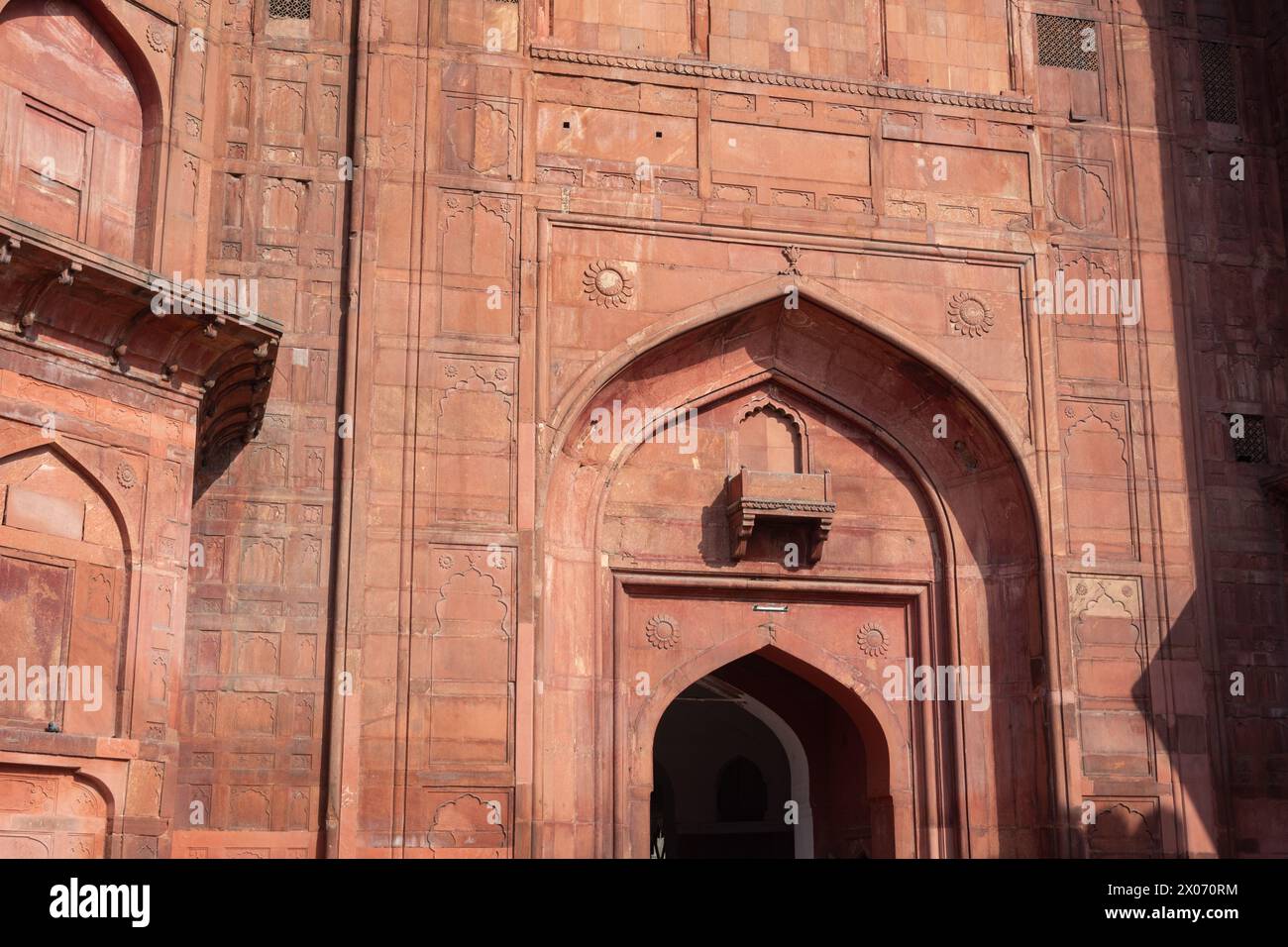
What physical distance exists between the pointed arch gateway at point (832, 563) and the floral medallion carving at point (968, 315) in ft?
1.30

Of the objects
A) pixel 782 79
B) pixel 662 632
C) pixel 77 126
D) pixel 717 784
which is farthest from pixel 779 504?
pixel 717 784

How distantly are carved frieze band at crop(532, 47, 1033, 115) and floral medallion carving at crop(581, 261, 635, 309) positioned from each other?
1744 millimetres

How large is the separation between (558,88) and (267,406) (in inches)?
140

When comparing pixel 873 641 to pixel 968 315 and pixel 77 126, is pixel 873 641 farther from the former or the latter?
pixel 77 126

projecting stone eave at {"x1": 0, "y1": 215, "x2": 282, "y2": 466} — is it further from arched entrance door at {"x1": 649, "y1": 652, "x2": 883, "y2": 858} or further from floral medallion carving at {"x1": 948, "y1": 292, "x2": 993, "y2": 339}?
arched entrance door at {"x1": 649, "y1": 652, "x2": 883, "y2": 858}

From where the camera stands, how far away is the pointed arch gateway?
43.7 ft

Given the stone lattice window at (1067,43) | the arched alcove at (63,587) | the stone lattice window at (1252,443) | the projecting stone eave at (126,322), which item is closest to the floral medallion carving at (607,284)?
the projecting stone eave at (126,322)

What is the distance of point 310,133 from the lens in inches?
524

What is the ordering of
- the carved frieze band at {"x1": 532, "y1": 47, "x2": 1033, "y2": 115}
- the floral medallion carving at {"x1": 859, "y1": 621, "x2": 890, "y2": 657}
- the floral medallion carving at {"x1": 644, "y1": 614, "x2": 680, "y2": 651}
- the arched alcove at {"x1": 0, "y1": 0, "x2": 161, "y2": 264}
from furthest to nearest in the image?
the floral medallion carving at {"x1": 859, "y1": 621, "x2": 890, "y2": 657} < the carved frieze band at {"x1": 532, "y1": 47, "x2": 1033, "y2": 115} < the floral medallion carving at {"x1": 644, "y1": 614, "x2": 680, "y2": 651} < the arched alcove at {"x1": 0, "y1": 0, "x2": 161, "y2": 264}

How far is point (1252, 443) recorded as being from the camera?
14180 mm

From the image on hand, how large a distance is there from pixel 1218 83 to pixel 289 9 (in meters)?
7.99

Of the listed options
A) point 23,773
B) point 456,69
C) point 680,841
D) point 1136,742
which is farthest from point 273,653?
point 680,841

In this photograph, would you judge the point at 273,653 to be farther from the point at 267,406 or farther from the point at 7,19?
the point at 7,19

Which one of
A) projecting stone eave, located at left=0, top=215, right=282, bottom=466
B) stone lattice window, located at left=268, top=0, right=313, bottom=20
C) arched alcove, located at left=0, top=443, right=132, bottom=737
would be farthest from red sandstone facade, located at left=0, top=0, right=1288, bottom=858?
arched alcove, located at left=0, top=443, right=132, bottom=737
